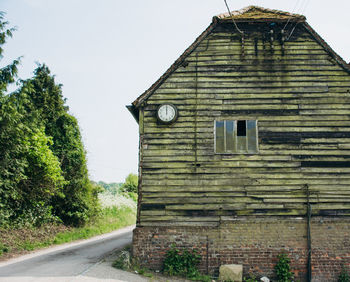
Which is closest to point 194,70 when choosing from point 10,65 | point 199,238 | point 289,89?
point 289,89

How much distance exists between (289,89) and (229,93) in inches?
76.4

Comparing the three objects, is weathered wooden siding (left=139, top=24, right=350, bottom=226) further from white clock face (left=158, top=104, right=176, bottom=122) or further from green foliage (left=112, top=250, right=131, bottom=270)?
green foliage (left=112, top=250, right=131, bottom=270)

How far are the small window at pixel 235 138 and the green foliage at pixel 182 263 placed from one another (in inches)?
127

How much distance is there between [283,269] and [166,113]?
19.1 ft

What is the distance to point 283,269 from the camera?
30.3 feet

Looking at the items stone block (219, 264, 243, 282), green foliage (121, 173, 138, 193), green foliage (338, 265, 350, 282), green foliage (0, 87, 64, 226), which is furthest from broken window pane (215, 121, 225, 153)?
green foliage (121, 173, 138, 193)

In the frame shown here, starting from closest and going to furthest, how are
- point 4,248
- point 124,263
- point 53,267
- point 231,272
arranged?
point 231,272
point 124,263
point 53,267
point 4,248

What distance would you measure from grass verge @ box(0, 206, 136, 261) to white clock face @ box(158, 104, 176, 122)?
8.16 meters

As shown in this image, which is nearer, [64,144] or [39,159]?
[39,159]

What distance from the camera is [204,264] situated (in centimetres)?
949

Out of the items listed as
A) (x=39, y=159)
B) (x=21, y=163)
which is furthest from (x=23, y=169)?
(x=39, y=159)

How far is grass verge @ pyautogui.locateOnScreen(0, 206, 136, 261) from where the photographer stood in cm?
1338

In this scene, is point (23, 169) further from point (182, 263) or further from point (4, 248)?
point (182, 263)

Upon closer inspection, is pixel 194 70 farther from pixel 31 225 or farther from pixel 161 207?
pixel 31 225
